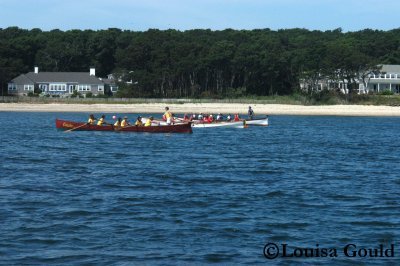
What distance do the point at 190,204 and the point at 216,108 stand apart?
65.4 m

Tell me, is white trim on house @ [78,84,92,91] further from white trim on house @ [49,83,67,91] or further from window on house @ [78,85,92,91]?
white trim on house @ [49,83,67,91]

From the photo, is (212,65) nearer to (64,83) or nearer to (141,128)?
(64,83)

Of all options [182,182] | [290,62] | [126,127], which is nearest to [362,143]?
[126,127]

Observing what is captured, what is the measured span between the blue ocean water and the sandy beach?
155 ft

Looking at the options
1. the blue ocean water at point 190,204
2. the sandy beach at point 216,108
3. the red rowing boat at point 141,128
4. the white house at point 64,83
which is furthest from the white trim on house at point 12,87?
the blue ocean water at point 190,204

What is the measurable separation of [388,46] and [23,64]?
61.8m

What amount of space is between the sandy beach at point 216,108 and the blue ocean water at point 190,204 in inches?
1859

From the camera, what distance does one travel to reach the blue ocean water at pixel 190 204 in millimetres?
15344

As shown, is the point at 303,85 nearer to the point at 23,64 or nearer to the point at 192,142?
the point at 23,64

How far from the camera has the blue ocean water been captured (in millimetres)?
15344

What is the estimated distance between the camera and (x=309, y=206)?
791 inches

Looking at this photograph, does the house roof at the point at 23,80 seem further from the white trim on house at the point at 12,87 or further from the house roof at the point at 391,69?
the house roof at the point at 391,69

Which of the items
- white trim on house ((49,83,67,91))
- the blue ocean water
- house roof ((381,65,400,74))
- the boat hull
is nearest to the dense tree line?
house roof ((381,65,400,74))

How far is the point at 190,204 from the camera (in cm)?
2019
